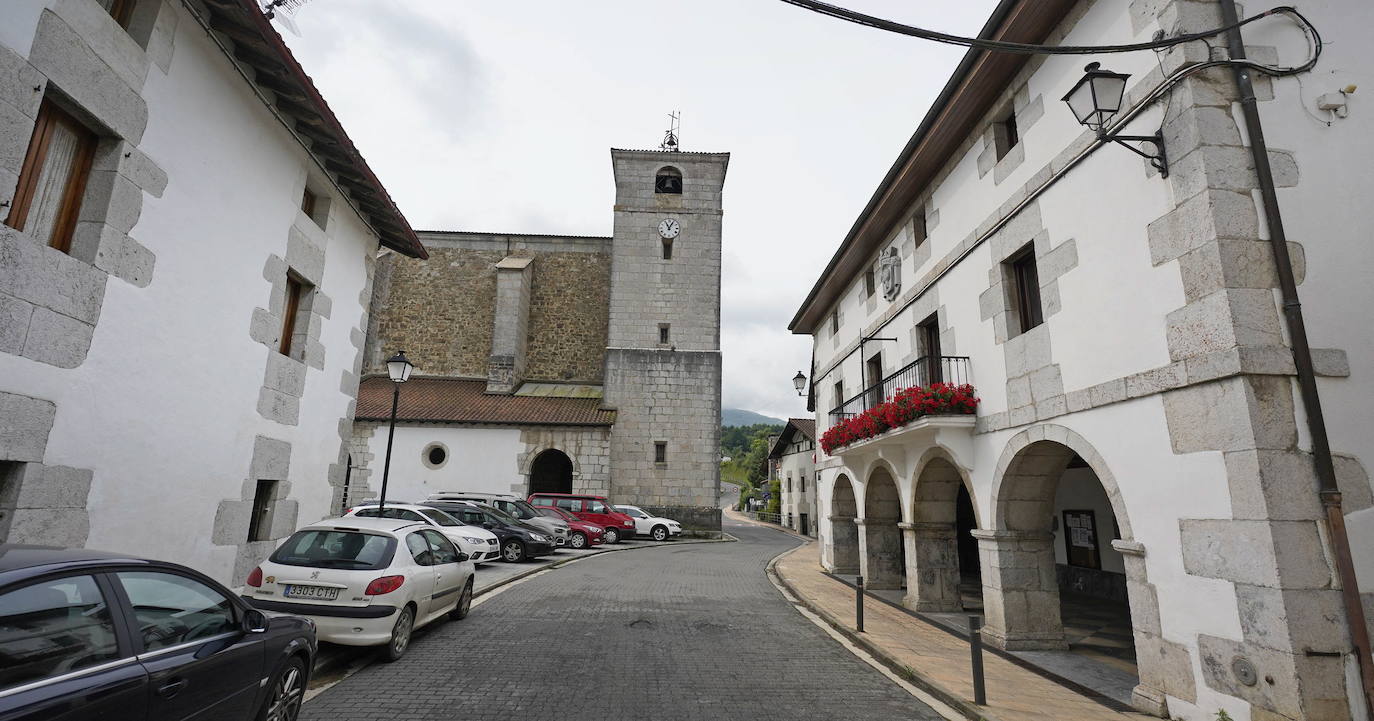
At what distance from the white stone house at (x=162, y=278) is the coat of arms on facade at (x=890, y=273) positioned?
31.3 ft

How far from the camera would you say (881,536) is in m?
13.0

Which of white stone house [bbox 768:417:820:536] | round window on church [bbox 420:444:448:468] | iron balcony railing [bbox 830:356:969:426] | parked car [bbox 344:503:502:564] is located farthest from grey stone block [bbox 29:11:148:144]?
white stone house [bbox 768:417:820:536]

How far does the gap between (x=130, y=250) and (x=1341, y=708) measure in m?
10.8

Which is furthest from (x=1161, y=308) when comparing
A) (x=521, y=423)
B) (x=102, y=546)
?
(x=521, y=423)

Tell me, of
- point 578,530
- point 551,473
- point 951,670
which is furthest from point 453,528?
point 551,473

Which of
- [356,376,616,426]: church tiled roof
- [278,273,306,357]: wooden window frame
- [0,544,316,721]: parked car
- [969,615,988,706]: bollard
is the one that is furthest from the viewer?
[356,376,616,426]: church tiled roof

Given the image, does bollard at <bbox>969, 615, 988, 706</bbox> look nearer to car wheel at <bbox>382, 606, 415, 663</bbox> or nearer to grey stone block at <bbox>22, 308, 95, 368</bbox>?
car wheel at <bbox>382, 606, 415, 663</bbox>

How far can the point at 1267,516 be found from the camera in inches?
181

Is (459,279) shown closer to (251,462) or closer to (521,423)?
(521,423)

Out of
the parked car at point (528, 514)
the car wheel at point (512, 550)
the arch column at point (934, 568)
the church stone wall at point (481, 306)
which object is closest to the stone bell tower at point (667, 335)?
the church stone wall at point (481, 306)

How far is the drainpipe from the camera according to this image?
4.41m

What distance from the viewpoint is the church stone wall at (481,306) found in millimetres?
28750

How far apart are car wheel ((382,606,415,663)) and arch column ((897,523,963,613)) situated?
801 centimetres

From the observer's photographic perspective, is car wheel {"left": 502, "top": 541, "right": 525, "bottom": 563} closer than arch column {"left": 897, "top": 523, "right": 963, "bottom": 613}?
No
